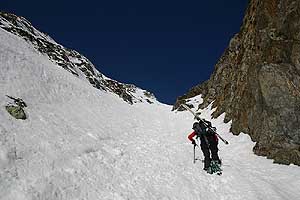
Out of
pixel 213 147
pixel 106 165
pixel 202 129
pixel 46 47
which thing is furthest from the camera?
pixel 46 47

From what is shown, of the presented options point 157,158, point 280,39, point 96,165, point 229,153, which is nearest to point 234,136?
point 229,153

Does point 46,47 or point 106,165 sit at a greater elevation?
point 46,47

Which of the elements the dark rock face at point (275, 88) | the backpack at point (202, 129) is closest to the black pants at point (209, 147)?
the backpack at point (202, 129)

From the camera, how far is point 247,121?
20.7 meters

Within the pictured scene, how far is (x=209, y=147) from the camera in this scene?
1426 cm

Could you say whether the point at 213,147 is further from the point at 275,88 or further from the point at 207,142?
the point at 275,88

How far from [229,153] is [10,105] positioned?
13.0m

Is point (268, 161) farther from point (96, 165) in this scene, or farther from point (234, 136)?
point (96, 165)

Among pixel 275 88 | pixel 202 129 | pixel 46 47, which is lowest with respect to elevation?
pixel 202 129

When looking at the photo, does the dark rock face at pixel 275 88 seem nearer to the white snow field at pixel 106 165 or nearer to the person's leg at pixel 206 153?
the white snow field at pixel 106 165

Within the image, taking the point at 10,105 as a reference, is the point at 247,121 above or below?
above

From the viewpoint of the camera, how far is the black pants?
14062 mm

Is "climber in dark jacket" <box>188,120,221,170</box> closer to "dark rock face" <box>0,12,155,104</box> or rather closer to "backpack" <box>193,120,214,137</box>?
"backpack" <box>193,120,214,137</box>

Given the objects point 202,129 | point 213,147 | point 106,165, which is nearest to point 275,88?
point 202,129
